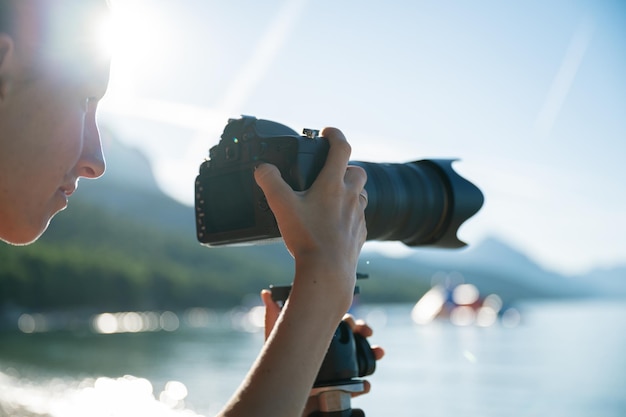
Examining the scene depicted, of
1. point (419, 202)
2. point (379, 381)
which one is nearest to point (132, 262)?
point (379, 381)

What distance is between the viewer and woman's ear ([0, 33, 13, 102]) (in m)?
0.80

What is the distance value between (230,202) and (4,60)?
22.1 inches

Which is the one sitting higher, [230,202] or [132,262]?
[132,262]

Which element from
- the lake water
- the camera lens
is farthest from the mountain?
the camera lens

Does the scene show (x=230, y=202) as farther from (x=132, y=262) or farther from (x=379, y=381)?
(x=132, y=262)

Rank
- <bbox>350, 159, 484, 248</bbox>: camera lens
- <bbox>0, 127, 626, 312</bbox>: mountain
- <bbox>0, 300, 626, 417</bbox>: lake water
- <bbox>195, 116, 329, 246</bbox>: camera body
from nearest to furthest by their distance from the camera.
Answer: <bbox>195, 116, 329, 246</bbox>: camera body → <bbox>350, 159, 484, 248</bbox>: camera lens → <bbox>0, 300, 626, 417</bbox>: lake water → <bbox>0, 127, 626, 312</bbox>: mountain

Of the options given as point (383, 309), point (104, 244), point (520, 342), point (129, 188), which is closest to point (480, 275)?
point (383, 309)

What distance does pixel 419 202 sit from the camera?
155 cm

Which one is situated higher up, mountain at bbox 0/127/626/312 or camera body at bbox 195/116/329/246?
mountain at bbox 0/127/626/312

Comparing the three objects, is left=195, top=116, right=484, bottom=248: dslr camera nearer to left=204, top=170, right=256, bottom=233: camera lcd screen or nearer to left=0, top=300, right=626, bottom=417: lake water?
left=204, top=170, right=256, bottom=233: camera lcd screen

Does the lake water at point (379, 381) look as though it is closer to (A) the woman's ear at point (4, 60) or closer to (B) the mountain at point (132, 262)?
(A) the woman's ear at point (4, 60)

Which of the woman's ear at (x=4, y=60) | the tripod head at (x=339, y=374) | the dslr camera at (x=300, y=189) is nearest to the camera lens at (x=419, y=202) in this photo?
the dslr camera at (x=300, y=189)

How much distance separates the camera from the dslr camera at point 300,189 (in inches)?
46.4

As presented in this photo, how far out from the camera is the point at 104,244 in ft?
241
